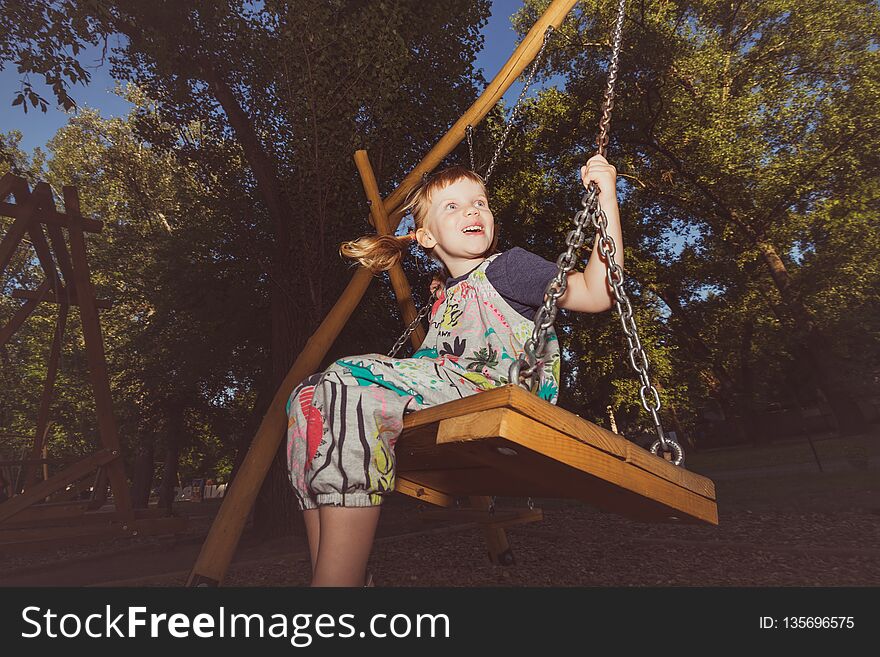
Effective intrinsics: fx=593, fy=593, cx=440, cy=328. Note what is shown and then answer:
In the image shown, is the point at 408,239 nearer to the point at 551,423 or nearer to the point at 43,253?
the point at 551,423

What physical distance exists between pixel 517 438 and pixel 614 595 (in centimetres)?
131

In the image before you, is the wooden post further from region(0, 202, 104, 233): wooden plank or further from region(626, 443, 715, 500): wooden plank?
region(0, 202, 104, 233): wooden plank

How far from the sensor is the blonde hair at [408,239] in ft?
8.59

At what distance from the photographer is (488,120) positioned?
10180mm

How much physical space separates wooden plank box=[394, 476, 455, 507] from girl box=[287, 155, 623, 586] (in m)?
0.58

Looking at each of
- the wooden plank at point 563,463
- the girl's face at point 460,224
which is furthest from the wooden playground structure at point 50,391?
the wooden plank at point 563,463

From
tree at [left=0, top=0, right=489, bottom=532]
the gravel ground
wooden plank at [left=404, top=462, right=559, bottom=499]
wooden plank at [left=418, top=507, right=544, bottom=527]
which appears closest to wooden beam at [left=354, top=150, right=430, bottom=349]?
wooden plank at [left=404, top=462, right=559, bottom=499]

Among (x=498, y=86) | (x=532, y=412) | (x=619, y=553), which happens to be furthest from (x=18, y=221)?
(x=619, y=553)

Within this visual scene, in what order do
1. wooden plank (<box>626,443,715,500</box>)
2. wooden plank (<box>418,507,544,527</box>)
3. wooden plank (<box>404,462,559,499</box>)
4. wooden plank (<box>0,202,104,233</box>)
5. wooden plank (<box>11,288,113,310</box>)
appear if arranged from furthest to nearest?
wooden plank (<box>11,288,113,310</box>)
wooden plank (<box>0,202,104,233</box>)
wooden plank (<box>418,507,544,527</box>)
wooden plank (<box>404,462,559,499</box>)
wooden plank (<box>626,443,715,500</box>)

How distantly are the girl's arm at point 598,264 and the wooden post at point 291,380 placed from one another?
1644 mm

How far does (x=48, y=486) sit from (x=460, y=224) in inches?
203

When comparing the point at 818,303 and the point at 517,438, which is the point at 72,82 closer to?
the point at 517,438

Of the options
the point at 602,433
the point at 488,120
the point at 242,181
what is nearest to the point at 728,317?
the point at 488,120

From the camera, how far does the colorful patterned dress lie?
65.5 inches
